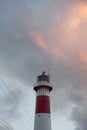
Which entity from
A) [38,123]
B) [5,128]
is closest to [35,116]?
[38,123]

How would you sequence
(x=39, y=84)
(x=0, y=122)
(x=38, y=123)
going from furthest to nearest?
1. (x=39, y=84)
2. (x=38, y=123)
3. (x=0, y=122)

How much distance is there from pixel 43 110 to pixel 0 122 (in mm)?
24818

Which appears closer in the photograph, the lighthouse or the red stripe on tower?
the lighthouse

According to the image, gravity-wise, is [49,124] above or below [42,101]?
below

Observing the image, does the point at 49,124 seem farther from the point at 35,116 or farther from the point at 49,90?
the point at 49,90

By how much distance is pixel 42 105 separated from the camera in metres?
63.0

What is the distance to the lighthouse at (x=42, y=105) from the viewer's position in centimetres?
6203

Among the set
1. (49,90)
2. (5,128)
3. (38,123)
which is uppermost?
(49,90)

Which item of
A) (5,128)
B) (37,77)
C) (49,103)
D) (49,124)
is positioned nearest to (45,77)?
(37,77)

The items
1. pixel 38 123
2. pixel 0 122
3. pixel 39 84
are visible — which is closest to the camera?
pixel 0 122

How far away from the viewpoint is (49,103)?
6462 cm

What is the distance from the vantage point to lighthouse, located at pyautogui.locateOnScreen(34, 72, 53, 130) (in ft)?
204

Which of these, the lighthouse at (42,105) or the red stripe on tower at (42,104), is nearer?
the lighthouse at (42,105)

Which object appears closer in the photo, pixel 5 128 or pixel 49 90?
pixel 5 128
